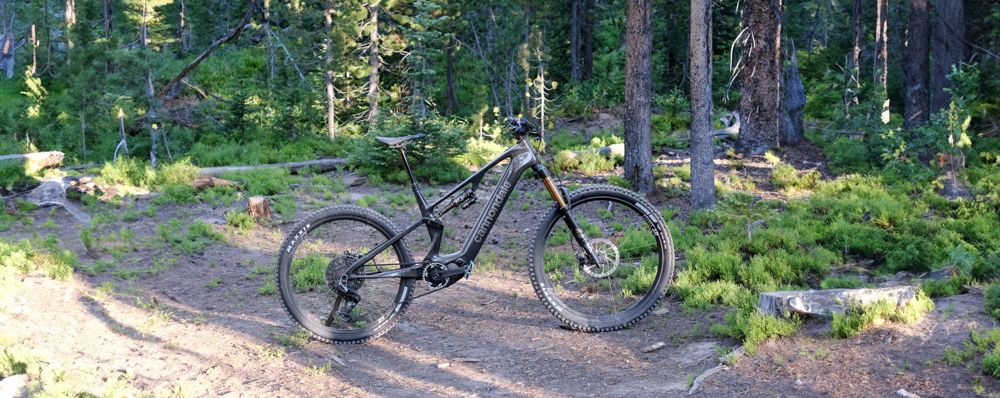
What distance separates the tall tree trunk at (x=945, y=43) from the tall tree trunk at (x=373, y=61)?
13.8 metres

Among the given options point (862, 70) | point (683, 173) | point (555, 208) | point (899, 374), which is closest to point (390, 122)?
point (683, 173)

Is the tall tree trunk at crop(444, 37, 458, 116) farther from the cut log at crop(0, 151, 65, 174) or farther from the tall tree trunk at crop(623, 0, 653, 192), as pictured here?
the tall tree trunk at crop(623, 0, 653, 192)

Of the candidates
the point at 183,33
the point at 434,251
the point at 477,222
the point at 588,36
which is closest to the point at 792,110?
the point at 588,36

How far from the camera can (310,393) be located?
5973 mm

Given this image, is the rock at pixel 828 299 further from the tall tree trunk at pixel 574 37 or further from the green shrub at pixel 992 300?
the tall tree trunk at pixel 574 37

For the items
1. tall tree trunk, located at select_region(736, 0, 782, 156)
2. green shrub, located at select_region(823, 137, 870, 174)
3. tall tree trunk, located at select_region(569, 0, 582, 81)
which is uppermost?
tall tree trunk, located at select_region(569, 0, 582, 81)

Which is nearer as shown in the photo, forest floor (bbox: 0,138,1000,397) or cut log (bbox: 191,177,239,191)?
forest floor (bbox: 0,138,1000,397)

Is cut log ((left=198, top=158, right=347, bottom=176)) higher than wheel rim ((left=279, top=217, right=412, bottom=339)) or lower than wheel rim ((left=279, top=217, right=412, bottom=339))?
higher

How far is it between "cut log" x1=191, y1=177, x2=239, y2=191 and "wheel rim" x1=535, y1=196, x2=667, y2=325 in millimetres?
7885

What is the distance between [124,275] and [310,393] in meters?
4.52

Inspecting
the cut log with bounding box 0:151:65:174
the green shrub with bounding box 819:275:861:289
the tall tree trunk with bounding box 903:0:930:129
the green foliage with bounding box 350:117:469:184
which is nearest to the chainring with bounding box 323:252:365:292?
the green shrub with bounding box 819:275:861:289

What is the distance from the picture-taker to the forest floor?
570cm

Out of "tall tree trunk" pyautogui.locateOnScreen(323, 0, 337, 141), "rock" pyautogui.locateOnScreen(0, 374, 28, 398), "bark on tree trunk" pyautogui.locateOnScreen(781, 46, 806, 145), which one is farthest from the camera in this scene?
"tall tree trunk" pyautogui.locateOnScreen(323, 0, 337, 141)

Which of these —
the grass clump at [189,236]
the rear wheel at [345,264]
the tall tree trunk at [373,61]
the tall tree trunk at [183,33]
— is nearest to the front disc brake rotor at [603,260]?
the rear wheel at [345,264]
